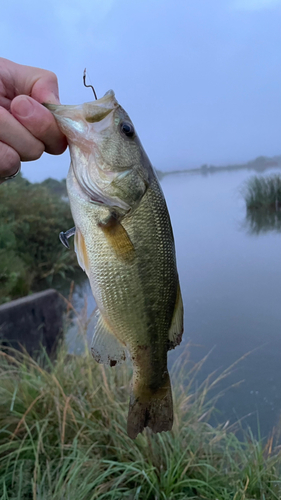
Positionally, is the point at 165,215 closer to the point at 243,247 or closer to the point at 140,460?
the point at 140,460

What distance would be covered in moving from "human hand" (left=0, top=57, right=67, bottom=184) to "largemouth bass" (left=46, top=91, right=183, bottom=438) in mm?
63

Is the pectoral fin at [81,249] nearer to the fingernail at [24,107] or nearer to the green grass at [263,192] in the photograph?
the fingernail at [24,107]

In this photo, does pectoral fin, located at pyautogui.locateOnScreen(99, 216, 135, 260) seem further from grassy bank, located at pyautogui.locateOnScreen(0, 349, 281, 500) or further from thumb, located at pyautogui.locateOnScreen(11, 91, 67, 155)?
grassy bank, located at pyautogui.locateOnScreen(0, 349, 281, 500)

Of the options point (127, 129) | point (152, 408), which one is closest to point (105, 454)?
point (152, 408)

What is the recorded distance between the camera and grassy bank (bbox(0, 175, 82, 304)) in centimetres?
653

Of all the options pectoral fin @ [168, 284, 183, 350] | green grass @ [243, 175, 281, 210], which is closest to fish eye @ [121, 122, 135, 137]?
pectoral fin @ [168, 284, 183, 350]

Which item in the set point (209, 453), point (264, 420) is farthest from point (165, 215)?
point (264, 420)

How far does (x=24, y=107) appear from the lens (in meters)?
1.12

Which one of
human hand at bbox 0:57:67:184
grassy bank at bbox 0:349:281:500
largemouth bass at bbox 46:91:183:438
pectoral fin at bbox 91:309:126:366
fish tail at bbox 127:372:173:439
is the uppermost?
human hand at bbox 0:57:67:184

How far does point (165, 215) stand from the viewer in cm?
118

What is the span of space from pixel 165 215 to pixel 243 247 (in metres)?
7.50

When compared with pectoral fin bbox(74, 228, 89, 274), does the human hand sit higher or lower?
higher

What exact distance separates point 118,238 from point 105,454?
1900 mm

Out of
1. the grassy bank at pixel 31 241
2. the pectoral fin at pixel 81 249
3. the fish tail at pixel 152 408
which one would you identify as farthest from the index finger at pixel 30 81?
the grassy bank at pixel 31 241
